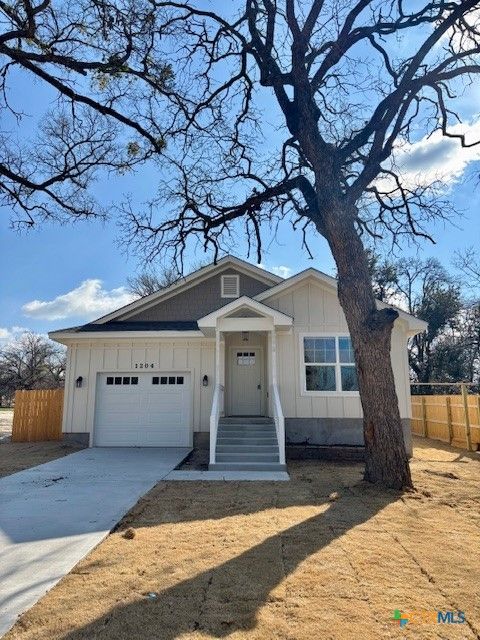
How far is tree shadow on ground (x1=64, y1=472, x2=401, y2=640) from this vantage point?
2.74m

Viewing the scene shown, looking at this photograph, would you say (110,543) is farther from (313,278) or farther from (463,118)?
(463,118)

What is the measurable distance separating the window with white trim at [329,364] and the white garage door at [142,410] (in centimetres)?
359

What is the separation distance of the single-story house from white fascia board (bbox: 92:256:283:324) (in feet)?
2.15

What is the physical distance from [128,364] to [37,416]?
5.07 m

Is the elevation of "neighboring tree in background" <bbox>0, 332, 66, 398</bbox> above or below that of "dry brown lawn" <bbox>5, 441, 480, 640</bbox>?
above

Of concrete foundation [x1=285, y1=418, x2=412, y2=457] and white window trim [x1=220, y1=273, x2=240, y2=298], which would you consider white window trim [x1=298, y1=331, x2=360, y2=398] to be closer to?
concrete foundation [x1=285, y1=418, x2=412, y2=457]

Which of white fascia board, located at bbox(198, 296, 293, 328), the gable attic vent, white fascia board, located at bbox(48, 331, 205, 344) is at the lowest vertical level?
white fascia board, located at bbox(48, 331, 205, 344)

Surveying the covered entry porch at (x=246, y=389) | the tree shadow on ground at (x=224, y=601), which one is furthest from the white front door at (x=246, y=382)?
the tree shadow on ground at (x=224, y=601)

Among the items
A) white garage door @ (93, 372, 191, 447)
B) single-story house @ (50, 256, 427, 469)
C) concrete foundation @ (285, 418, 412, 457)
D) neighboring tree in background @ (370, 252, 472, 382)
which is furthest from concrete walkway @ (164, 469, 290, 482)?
neighboring tree in background @ (370, 252, 472, 382)

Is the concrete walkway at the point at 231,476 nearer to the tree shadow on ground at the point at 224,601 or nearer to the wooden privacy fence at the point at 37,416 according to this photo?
the tree shadow on ground at the point at 224,601

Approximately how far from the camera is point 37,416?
1494 cm

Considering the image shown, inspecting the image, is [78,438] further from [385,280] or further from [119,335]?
[385,280]

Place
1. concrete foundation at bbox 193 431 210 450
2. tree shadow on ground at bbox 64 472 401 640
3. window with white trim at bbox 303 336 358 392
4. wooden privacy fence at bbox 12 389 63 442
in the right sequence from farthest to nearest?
wooden privacy fence at bbox 12 389 63 442
concrete foundation at bbox 193 431 210 450
window with white trim at bbox 303 336 358 392
tree shadow on ground at bbox 64 472 401 640

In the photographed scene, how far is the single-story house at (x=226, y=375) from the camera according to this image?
11.2 meters
